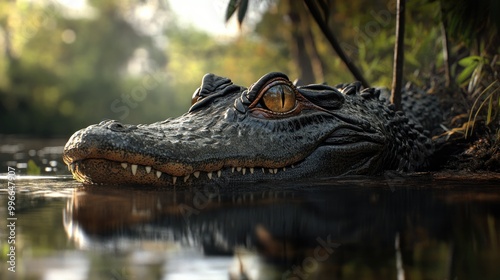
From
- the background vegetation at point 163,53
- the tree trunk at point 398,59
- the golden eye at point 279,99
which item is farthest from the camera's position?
the background vegetation at point 163,53

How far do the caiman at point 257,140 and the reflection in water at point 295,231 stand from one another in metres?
0.22

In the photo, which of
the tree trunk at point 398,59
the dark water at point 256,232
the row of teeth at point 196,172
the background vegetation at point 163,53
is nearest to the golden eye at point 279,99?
the row of teeth at point 196,172

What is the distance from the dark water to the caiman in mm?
174

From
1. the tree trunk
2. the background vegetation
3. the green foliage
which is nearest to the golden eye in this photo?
the green foliage

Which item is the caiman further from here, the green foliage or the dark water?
the green foliage

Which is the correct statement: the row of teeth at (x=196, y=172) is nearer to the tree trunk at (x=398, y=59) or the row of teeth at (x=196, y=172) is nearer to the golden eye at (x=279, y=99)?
the golden eye at (x=279, y=99)

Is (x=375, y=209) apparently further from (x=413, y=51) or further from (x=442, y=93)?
(x=413, y=51)

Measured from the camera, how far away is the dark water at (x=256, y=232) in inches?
80.0

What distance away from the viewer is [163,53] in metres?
55.7

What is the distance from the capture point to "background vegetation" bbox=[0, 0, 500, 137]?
870 cm

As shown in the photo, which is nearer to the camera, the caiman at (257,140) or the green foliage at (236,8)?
the caiman at (257,140)

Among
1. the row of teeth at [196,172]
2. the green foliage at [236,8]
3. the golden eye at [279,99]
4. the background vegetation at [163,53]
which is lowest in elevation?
the row of teeth at [196,172]

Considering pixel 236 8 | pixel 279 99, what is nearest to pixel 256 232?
pixel 279 99

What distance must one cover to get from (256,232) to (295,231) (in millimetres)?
163
